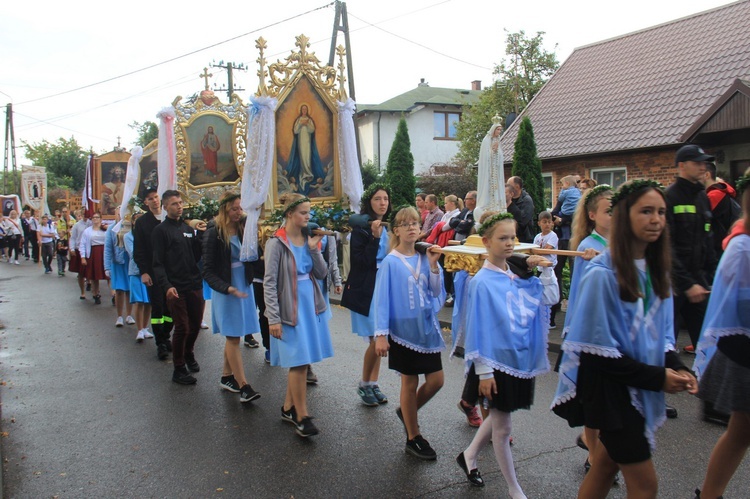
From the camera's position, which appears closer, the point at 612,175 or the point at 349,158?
the point at 349,158

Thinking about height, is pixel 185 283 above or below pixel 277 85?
below

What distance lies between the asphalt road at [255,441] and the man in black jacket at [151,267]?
0.41 meters

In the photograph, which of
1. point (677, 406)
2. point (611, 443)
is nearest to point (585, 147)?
point (677, 406)

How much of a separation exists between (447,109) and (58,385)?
34730mm

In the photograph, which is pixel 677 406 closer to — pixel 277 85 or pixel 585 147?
pixel 277 85

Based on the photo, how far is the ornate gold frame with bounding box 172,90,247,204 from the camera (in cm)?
1202

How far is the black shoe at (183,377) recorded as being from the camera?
21.6 ft

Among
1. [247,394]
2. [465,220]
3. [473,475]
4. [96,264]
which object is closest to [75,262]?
[96,264]

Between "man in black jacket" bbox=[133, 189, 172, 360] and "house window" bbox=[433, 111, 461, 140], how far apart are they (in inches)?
1274

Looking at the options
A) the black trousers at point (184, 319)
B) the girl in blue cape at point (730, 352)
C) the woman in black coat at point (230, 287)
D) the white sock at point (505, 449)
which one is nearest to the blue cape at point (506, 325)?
the white sock at point (505, 449)

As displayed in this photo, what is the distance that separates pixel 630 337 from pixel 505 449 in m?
1.34

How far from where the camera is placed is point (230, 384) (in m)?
6.26

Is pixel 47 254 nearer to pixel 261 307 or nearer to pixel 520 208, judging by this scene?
pixel 261 307

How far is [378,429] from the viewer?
5.04 meters
